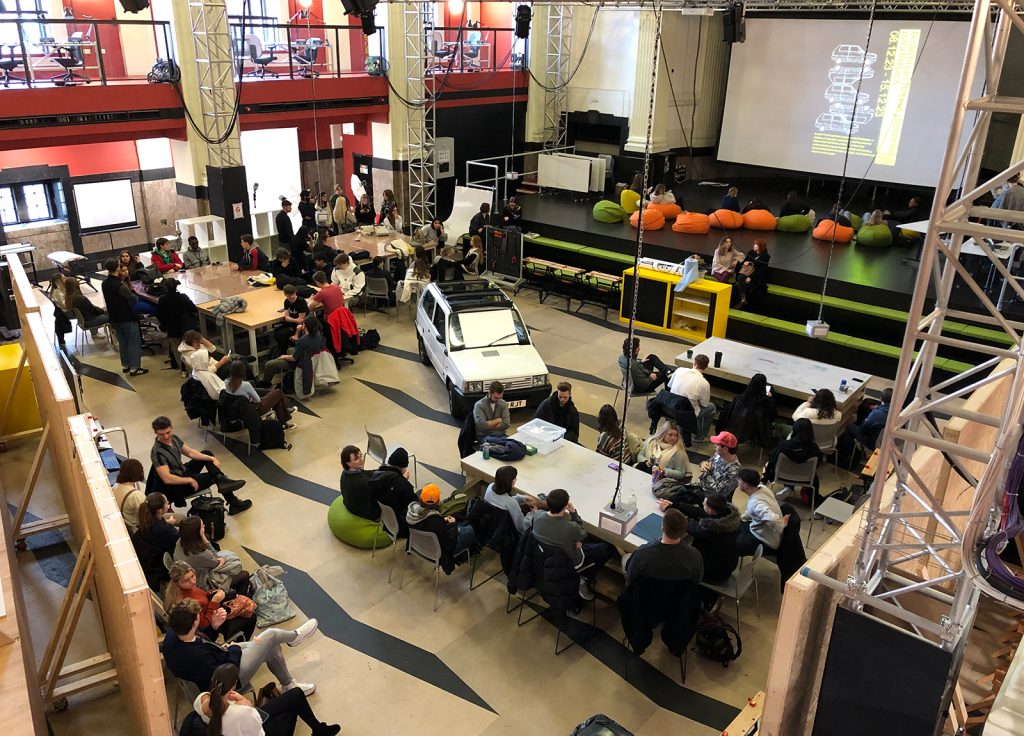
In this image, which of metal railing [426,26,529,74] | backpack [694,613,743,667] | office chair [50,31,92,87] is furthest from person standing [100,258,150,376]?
metal railing [426,26,529,74]

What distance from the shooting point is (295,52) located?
1600 centimetres

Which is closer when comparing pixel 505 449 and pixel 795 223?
pixel 505 449

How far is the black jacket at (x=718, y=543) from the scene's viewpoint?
5.80m

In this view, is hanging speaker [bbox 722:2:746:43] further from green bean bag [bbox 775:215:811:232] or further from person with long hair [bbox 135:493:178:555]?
person with long hair [bbox 135:493:178:555]

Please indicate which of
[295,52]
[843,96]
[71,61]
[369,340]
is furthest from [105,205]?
[843,96]

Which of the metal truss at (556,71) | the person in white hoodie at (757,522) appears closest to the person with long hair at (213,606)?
the person in white hoodie at (757,522)

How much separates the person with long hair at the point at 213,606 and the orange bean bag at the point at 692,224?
1082cm

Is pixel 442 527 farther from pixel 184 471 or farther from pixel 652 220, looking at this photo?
pixel 652 220

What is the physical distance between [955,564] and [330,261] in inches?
372

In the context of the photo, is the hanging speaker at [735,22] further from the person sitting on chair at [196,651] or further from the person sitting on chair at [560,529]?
the person sitting on chair at [196,651]

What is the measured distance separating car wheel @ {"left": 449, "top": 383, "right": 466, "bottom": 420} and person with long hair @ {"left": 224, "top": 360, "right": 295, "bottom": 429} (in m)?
1.88

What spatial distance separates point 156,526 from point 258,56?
11.3 meters

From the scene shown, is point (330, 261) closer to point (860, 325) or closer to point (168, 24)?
point (168, 24)

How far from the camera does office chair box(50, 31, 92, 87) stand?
1223cm
